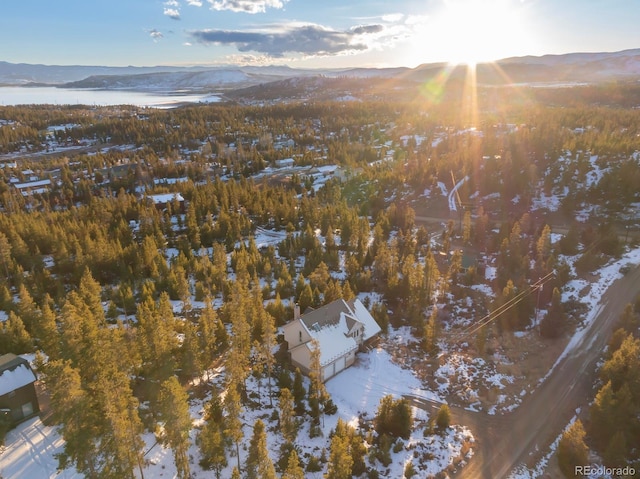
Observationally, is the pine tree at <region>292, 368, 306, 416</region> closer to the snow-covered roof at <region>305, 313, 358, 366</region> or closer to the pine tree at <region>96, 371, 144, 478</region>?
the snow-covered roof at <region>305, 313, 358, 366</region>

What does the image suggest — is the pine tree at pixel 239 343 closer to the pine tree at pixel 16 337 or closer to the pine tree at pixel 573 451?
the pine tree at pixel 16 337

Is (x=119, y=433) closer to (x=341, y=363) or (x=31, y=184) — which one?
(x=341, y=363)

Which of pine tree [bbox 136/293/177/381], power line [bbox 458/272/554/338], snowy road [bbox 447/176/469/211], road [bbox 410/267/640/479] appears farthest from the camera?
snowy road [bbox 447/176/469/211]

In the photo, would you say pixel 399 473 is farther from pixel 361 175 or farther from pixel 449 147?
pixel 449 147

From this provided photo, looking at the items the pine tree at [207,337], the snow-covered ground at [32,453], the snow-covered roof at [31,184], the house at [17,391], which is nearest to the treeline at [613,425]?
the pine tree at [207,337]

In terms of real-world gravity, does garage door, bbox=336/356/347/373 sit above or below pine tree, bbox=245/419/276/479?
below

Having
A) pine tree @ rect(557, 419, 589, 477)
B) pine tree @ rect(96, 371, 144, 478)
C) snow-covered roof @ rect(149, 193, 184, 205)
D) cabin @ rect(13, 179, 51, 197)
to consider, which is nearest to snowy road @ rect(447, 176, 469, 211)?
snow-covered roof @ rect(149, 193, 184, 205)

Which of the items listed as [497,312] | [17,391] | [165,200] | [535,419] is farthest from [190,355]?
[165,200]
